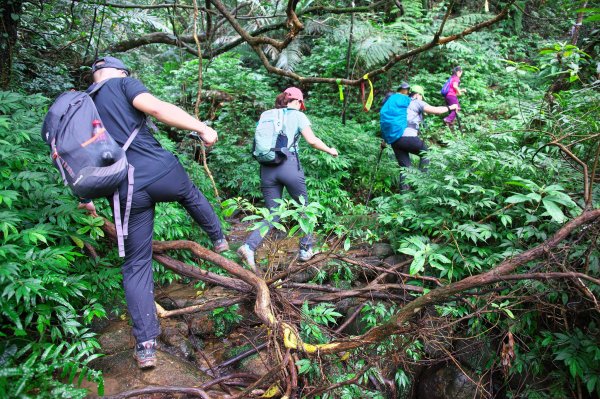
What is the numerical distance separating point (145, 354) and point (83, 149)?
154 cm

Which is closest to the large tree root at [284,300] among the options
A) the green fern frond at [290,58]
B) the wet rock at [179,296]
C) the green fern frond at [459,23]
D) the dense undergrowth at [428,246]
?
the dense undergrowth at [428,246]

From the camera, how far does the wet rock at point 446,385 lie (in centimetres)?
342

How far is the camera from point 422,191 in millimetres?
4324

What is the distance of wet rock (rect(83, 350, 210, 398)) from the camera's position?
2756 millimetres

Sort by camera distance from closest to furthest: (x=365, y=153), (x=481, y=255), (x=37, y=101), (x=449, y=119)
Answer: (x=481, y=255)
(x=37, y=101)
(x=365, y=153)
(x=449, y=119)

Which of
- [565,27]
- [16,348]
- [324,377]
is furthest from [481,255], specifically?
[565,27]

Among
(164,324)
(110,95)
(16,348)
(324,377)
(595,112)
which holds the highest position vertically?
(110,95)

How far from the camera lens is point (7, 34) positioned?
489 centimetres

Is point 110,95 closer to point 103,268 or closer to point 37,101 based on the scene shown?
point 103,268

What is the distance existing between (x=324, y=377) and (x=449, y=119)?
703cm

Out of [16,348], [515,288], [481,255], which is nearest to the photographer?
[16,348]

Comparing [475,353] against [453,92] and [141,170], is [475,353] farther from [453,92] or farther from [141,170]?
[453,92]

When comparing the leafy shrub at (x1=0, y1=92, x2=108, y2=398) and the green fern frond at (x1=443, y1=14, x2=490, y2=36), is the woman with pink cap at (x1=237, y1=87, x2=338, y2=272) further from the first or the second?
the green fern frond at (x1=443, y1=14, x2=490, y2=36)

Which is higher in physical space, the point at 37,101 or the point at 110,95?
the point at 110,95
